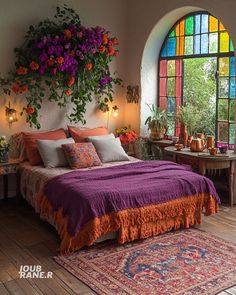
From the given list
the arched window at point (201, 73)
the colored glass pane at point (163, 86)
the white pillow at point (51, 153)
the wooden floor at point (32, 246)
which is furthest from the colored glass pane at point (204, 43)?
the white pillow at point (51, 153)

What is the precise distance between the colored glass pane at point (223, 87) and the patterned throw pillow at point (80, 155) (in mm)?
1878

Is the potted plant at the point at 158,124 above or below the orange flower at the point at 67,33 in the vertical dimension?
below

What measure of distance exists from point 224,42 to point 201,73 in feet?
1.80

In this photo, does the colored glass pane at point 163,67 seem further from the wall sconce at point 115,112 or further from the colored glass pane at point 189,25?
the wall sconce at point 115,112

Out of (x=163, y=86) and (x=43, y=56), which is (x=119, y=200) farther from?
(x=163, y=86)

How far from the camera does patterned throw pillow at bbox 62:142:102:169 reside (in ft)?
15.3

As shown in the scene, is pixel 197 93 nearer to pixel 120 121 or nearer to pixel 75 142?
pixel 120 121

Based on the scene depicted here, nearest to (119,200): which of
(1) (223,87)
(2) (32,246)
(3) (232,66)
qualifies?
(2) (32,246)

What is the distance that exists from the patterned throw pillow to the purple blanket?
0.99 feet

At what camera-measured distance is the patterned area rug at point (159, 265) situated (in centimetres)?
296

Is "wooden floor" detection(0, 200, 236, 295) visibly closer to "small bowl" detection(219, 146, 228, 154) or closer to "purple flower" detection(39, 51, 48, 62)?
"small bowl" detection(219, 146, 228, 154)

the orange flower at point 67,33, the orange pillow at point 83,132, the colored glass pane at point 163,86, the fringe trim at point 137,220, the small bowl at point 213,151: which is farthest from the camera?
the colored glass pane at point 163,86

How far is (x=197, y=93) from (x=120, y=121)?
1.28 m

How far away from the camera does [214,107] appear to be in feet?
17.7
